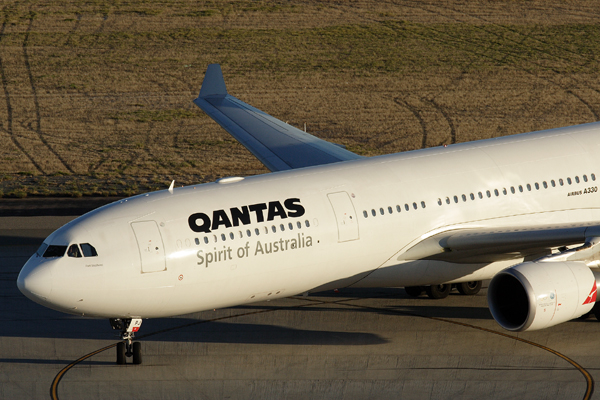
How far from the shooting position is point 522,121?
163 feet

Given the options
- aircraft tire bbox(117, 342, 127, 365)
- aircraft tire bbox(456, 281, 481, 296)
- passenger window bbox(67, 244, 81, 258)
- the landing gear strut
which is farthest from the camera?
aircraft tire bbox(456, 281, 481, 296)

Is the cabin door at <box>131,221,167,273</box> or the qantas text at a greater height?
the qantas text

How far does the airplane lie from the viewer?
19625 millimetres

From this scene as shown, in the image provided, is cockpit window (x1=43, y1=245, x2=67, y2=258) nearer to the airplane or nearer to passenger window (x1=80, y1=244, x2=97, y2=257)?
the airplane

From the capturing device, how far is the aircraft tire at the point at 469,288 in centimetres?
2608

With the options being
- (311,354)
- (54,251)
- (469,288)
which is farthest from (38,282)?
(469,288)

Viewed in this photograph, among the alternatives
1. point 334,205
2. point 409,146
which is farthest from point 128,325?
point 409,146

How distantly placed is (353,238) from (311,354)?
3.15 m

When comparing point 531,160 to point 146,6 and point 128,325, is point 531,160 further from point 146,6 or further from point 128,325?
point 146,6

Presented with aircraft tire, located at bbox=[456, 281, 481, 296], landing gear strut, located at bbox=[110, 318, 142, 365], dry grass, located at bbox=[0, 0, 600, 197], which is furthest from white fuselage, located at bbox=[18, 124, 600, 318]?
dry grass, located at bbox=[0, 0, 600, 197]

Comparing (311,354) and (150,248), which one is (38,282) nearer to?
(150,248)

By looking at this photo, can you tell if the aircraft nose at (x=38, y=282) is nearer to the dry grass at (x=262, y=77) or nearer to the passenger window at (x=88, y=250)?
the passenger window at (x=88, y=250)

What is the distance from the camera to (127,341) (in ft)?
69.1

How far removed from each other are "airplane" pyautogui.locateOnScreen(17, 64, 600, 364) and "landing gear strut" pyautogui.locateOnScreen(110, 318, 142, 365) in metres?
0.04
